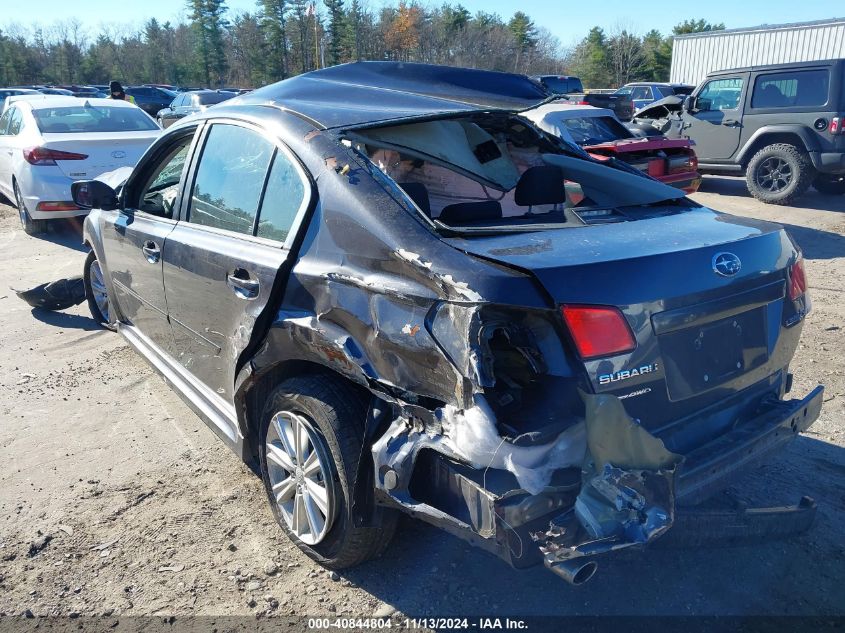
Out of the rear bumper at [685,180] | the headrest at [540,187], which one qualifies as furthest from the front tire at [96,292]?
the rear bumper at [685,180]

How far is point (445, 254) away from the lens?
2.22 m

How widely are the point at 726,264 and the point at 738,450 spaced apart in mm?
654

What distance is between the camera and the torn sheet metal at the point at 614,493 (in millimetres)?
2016

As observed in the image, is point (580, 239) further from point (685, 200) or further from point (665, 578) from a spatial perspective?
point (665, 578)

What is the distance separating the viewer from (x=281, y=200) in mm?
2902

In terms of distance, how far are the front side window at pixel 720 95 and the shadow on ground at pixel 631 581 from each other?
9840mm

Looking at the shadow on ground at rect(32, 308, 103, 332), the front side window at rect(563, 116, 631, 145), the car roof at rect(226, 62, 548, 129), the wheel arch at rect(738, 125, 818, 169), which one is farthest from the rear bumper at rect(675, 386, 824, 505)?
the wheel arch at rect(738, 125, 818, 169)

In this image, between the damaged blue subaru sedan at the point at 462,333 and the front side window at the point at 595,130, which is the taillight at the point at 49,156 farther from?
the front side window at the point at 595,130

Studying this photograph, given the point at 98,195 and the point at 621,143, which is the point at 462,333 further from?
the point at 621,143

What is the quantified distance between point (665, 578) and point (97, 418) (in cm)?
338

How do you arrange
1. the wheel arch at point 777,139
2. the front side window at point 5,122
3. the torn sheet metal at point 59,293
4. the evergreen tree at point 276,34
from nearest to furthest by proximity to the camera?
the torn sheet metal at point 59,293
the wheel arch at point 777,139
the front side window at point 5,122
the evergreen tree at point 276,34

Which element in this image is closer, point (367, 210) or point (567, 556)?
point (567, 556)

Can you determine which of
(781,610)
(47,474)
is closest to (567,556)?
(781,610)

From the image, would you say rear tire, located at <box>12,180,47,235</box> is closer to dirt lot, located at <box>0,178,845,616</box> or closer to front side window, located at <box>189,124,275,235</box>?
dirt lot, located at <box>0,178,845,616</box>
